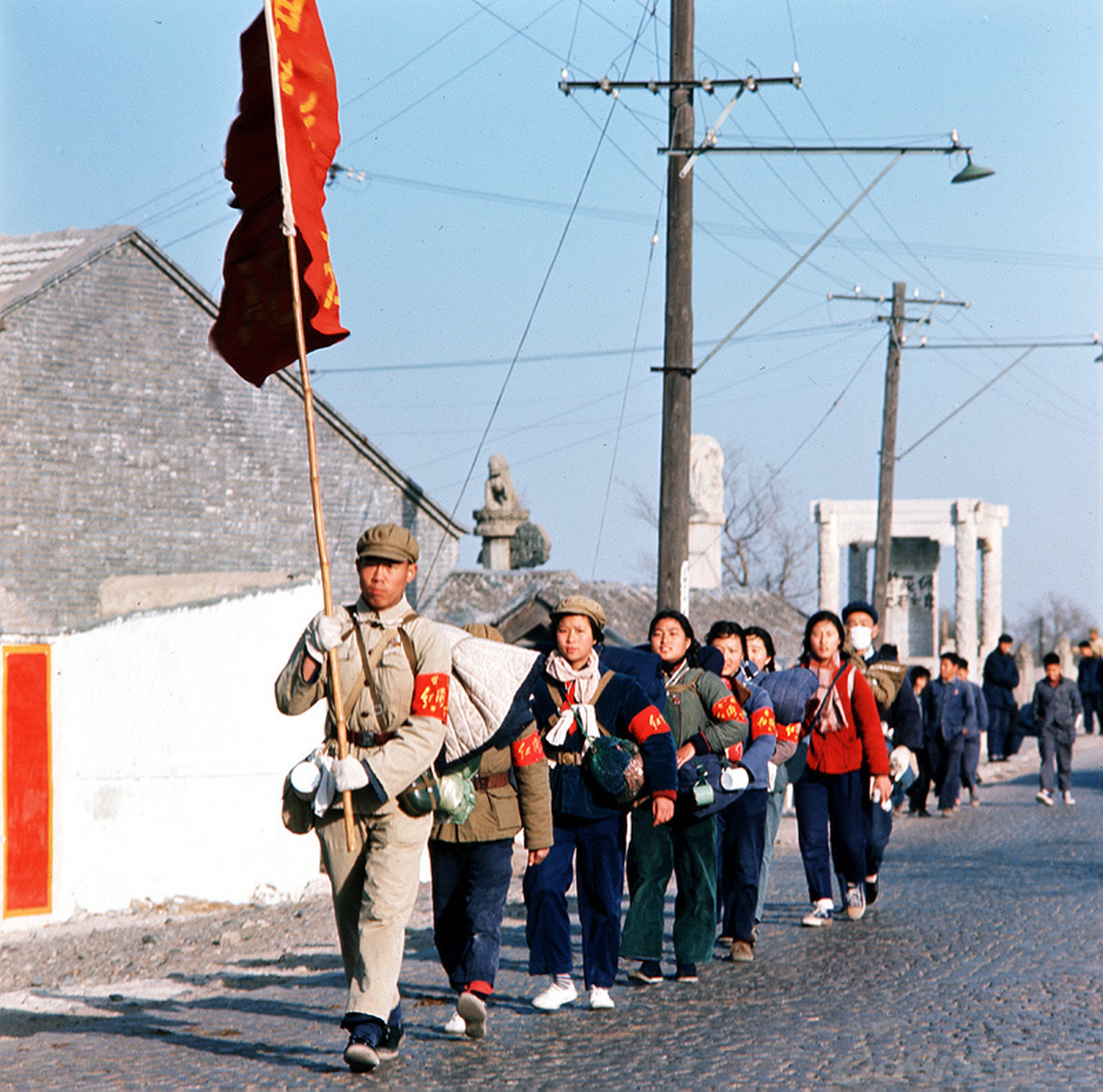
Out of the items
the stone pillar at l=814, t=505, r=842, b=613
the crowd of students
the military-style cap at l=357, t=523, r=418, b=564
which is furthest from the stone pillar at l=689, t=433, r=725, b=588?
the military-style cap at l=357, t=523, r=418, b=564

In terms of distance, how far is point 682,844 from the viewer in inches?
331

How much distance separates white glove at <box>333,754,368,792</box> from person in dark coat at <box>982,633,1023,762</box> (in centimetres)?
2107

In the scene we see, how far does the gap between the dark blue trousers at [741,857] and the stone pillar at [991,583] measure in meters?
34.8

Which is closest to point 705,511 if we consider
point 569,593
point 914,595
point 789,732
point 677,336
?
point 569,593

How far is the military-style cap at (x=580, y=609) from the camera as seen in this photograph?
7281 mm

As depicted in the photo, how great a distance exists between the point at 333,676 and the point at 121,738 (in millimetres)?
5512

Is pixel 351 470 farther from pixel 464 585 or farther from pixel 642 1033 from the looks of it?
pixel 642 1033

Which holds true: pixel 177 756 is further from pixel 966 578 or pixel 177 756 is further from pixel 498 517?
pixel 966 578

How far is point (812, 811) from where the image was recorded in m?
10.3

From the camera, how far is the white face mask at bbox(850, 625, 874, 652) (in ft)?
35.2

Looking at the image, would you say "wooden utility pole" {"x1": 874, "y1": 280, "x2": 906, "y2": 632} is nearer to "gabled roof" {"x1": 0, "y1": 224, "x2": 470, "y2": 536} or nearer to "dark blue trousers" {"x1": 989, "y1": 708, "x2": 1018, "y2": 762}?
"dark blue trousers" {"x1": 989, "y1": 708, "x2": 1018, "y2": 762}

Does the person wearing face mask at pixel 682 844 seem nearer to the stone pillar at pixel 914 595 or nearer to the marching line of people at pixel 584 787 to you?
the marching line of people at pixel 584 787

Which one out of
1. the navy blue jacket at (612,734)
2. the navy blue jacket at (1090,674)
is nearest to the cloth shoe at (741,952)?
the navy blue jacket at (612,734)

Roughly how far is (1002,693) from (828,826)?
56.1ft
